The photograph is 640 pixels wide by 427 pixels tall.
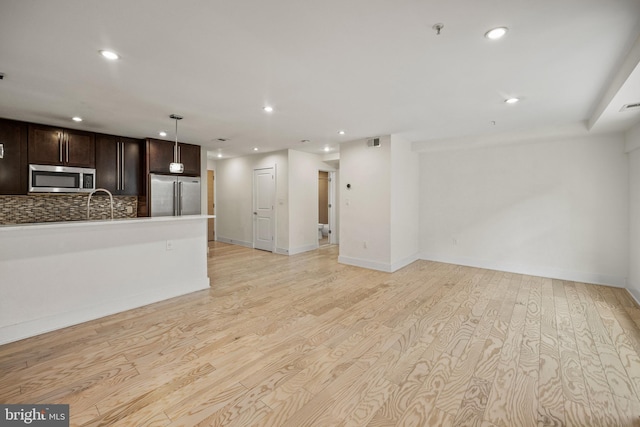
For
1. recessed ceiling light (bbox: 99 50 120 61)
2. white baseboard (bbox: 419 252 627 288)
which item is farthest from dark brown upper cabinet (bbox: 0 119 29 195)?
white baseboard (bbox: 419 252 627 288)

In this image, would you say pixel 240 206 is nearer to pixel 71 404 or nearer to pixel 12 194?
pixel 12 194

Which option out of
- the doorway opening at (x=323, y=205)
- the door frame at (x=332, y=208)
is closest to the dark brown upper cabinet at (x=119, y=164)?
the door frame at (x=332, y=208)

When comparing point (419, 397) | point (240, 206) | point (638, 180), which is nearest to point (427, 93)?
point (419, 397)

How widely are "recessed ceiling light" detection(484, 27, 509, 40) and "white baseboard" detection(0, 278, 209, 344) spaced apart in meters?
4.32

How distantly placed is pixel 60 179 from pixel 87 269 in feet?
7.89

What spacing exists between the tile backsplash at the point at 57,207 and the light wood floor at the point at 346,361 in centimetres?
291

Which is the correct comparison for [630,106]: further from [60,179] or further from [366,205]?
[60,179]

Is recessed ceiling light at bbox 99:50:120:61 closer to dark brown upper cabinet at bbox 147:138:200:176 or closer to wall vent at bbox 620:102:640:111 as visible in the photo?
dark brown upper cabinet at bbox 147:138:200:176

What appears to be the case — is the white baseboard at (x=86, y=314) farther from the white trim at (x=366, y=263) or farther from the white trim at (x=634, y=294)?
the white trim at (x=634, y=294)

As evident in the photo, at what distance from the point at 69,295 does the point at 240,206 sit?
4938 mm

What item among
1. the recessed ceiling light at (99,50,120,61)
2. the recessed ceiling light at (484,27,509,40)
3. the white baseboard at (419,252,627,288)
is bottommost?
the white baseboard at (419,252,627,288)

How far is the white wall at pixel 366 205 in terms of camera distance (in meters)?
5.25

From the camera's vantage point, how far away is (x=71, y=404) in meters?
1.88

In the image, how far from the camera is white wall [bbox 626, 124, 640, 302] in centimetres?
384
